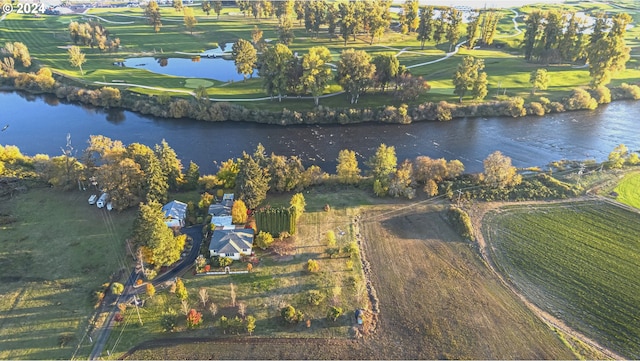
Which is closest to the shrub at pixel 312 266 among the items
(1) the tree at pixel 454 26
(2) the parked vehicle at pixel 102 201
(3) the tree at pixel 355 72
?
(2) the parked vehicle at pixel 102 201

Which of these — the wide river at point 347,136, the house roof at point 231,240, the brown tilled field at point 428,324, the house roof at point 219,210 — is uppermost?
the wide river at point 347,136

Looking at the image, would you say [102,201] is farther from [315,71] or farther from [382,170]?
[315,71]

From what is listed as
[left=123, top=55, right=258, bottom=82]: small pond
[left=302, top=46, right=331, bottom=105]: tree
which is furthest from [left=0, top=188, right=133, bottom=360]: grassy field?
[left=123, top=55, right=258, bottom=82]: small pond

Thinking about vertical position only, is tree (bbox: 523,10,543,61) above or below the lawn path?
above

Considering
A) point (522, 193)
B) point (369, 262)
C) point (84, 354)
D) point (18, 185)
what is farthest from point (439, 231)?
point (18, 185)

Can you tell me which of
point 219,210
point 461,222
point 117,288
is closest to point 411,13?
point 461,222

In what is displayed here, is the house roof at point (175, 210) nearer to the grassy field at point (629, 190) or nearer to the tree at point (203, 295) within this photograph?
the tree at point (203, 295)

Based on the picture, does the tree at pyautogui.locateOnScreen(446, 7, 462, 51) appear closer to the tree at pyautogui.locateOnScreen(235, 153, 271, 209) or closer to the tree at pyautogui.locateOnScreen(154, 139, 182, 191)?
the tree at pyautogui.locateOnScreen(235, 153, 271, 209)
